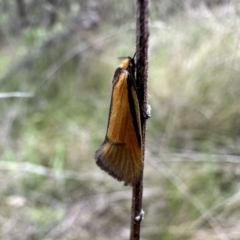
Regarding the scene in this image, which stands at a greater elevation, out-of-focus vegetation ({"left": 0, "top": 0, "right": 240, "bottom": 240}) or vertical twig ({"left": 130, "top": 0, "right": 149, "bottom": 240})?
out-of-focus vegetation ({"left": 0, "top": 0, "right": 240, "bottom": 240})

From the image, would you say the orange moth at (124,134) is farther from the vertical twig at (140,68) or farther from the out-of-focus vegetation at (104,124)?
the out-of-focus vegetation at (104,124)

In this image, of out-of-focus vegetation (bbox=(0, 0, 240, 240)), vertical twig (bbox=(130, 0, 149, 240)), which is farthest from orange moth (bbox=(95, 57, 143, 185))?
out-of-focus vegetation (bbox=(0, 0, 240, 240))

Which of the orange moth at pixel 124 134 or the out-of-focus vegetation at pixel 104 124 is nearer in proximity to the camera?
the orange moth at pixel 124 134

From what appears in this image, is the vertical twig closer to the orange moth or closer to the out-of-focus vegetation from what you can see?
the orange moth

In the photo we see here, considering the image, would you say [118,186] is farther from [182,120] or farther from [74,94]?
[74,94]

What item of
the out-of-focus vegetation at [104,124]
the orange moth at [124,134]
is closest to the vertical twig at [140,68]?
the orange moth at [124,134]
